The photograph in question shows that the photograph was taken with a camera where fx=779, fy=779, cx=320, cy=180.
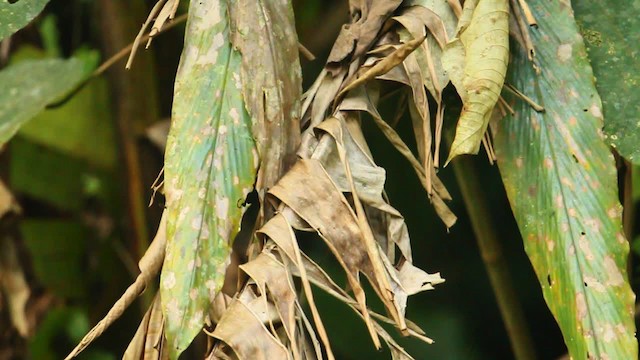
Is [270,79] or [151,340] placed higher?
[270,79]

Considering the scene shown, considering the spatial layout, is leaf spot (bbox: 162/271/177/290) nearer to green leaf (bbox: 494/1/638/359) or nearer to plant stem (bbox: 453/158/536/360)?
green leaf (bbox: 494/1/638/359)

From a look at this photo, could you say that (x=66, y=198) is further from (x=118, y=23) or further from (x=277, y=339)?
(x=277, y=339)

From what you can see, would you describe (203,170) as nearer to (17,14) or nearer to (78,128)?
(17,14)

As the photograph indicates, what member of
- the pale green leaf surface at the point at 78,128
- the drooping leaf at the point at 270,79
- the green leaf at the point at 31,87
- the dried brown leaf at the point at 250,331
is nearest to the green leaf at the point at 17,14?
the green leaf at the point at 31,87

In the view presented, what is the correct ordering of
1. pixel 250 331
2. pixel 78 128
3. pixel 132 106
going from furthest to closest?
pixel 78 128, pixel 132 106, pixel 250 331

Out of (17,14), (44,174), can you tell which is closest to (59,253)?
(44,174)

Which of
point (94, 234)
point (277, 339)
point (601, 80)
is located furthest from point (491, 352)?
point (94, 234)
